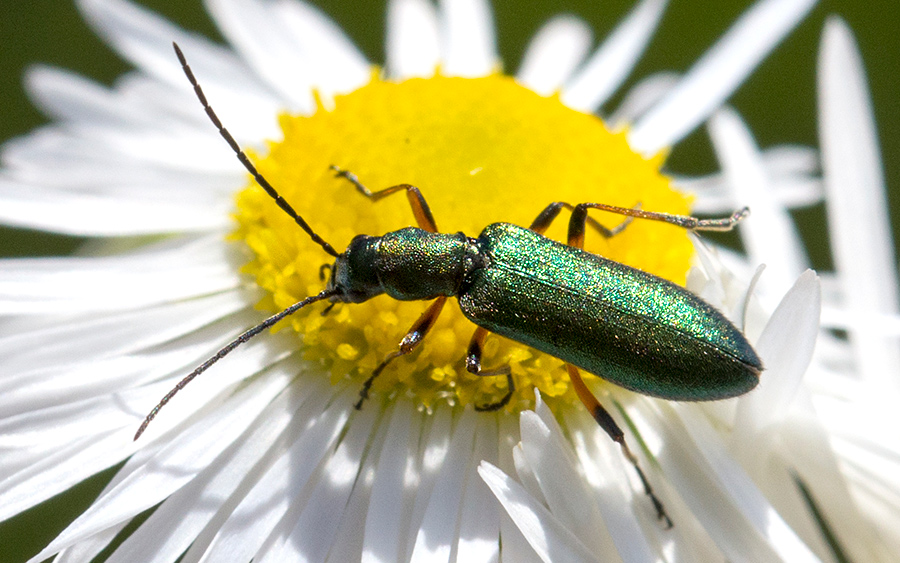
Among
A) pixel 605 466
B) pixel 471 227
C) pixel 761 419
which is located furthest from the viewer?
pixel 471 227

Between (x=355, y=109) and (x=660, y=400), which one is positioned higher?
(x=355, y=109)

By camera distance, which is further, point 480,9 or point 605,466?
point 480,9

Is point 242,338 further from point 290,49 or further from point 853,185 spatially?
point 853,185

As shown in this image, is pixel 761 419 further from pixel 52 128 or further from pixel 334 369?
pixel 52 128

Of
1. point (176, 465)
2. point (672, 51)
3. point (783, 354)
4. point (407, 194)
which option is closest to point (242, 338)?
point (176, 465)

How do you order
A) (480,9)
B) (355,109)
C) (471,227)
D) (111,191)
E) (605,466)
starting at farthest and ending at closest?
(480,9) → (111,191) → (355,109) → (471,227) → (605,466)

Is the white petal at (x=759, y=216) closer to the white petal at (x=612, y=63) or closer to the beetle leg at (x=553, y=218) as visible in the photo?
the white petal at (x=612, y=63)

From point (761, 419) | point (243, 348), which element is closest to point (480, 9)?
point (243, 348)

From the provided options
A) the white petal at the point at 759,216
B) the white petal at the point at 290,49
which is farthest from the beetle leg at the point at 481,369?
the white petal at the point at 290,49
